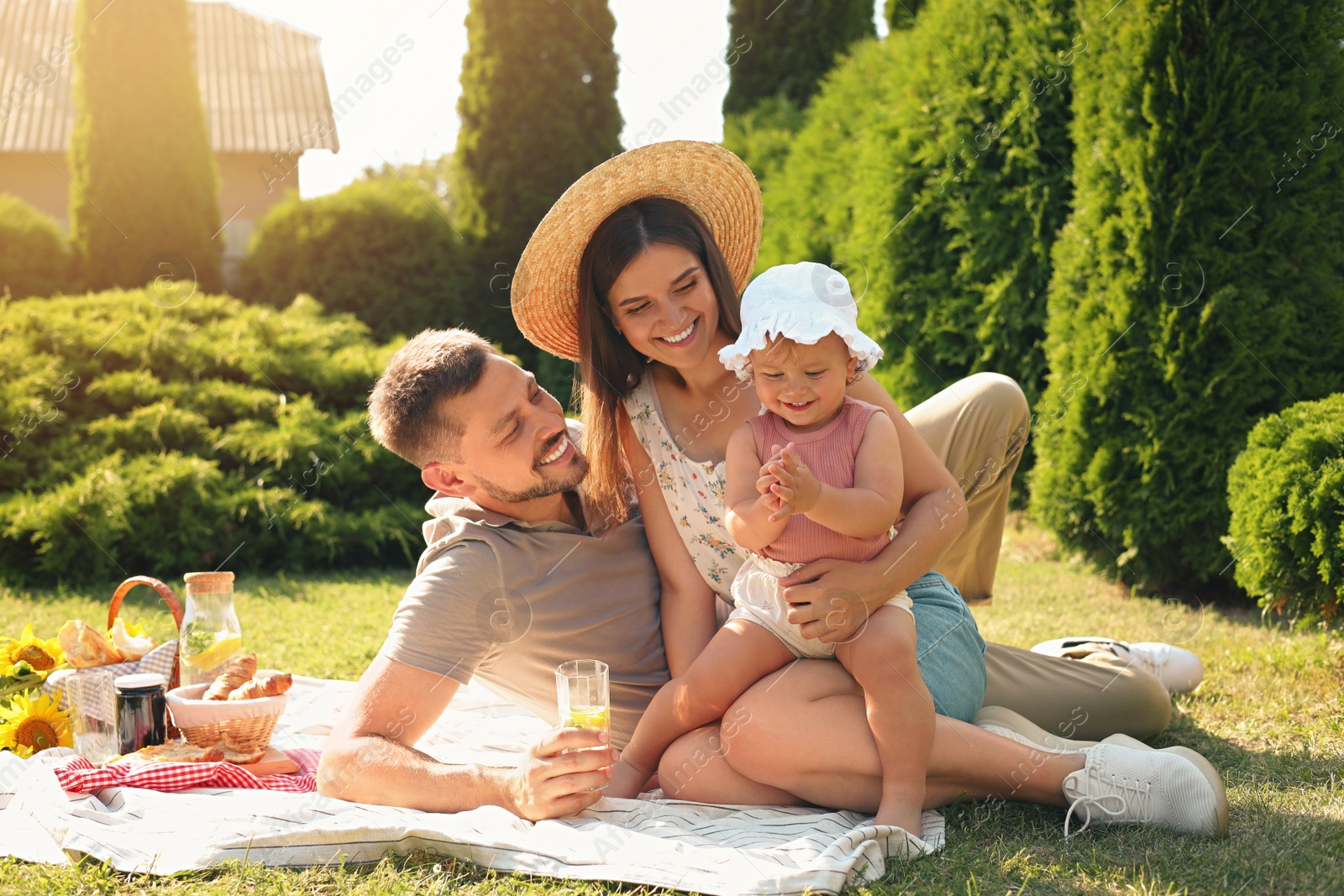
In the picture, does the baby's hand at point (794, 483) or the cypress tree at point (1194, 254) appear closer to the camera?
the baby's hand at point (794, 483)

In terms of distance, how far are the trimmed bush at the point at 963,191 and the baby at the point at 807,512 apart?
165 inches

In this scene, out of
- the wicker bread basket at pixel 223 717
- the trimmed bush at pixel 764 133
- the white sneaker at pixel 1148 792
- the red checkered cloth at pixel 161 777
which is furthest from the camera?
the trimmed bush at pixel 764 133

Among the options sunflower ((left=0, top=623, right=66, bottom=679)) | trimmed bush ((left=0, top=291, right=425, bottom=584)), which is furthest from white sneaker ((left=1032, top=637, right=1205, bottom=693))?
trimmed bush ((left=0, top=291, right=425, bottom=584))

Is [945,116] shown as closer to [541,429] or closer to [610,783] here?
[541,429]

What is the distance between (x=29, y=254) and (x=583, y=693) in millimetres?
12138

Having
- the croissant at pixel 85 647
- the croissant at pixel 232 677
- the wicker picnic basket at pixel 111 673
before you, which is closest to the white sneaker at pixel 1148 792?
the croissant at pixel 232 677

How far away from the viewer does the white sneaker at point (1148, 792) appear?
2520 mm

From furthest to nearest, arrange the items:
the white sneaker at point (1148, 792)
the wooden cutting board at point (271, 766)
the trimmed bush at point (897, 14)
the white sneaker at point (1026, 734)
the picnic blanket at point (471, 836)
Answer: the trimmed bush at point (897, 14) → the wooden cutting board at point (271, 766) → the white sneaker at point (1026, 734) → the white sneaker at point (1148, 792) → the picnic blanket at point (471, 836)

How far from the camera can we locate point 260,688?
313cm

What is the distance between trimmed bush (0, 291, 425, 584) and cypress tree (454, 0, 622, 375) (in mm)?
3229

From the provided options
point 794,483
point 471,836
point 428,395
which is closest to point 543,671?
point 471,836

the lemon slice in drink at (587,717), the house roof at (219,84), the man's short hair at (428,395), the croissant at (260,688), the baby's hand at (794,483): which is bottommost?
the croissant at (260,688)

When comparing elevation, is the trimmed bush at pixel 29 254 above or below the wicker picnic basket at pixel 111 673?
above

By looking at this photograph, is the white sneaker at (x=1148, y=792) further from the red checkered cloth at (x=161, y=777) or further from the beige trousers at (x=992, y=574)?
the red checkered cloth at (x=161, y=777)
